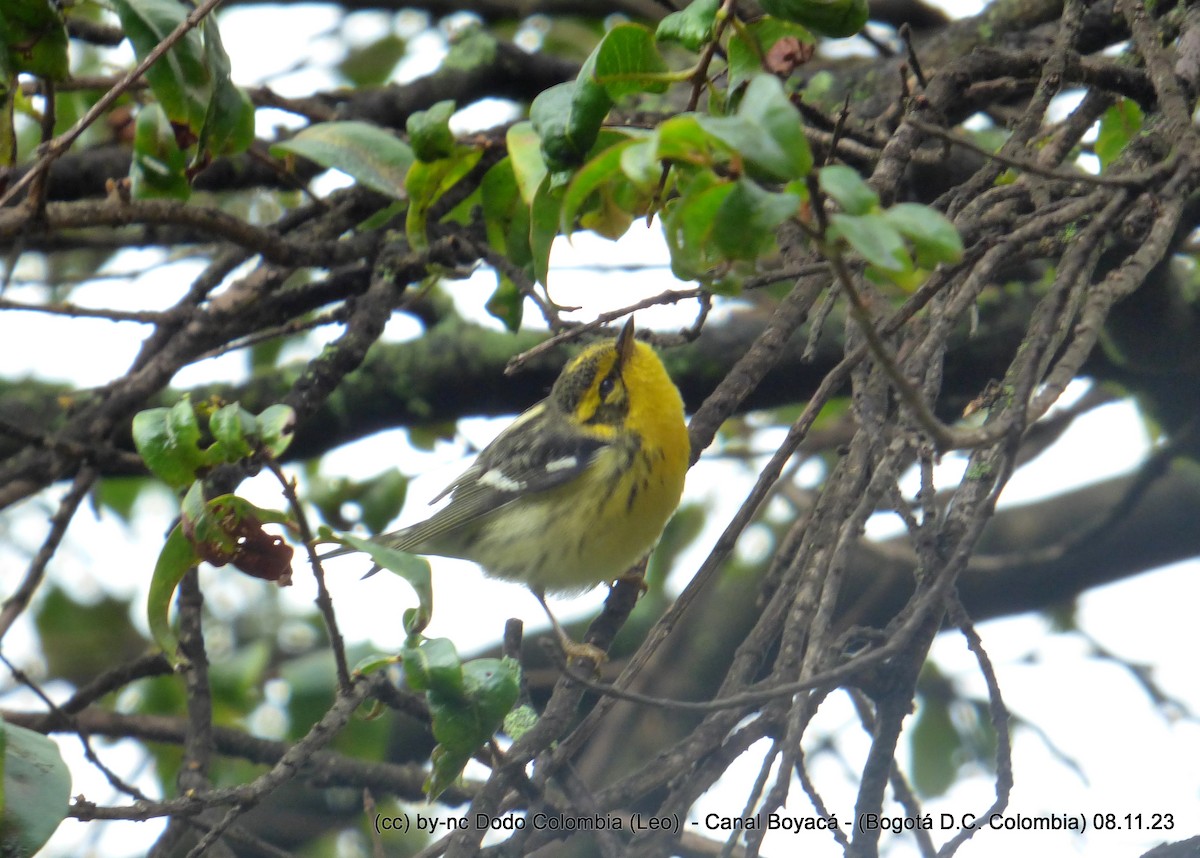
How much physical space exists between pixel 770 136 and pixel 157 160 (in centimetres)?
170

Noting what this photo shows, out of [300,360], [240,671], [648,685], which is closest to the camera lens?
[240,671]

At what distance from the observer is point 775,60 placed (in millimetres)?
2117

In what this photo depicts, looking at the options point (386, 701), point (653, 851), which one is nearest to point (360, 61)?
point (386, 701)

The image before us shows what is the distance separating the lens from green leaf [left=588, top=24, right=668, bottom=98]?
186 cm

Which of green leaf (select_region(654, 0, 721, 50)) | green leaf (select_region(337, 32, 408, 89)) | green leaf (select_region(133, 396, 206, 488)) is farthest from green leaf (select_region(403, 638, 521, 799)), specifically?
green leaf (select_region(337, 32, 408, 89))

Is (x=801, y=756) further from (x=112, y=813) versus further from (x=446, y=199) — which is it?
(x=446, y=199)

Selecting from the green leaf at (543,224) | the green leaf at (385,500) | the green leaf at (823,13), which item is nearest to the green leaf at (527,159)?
the green leaf at (543,224)

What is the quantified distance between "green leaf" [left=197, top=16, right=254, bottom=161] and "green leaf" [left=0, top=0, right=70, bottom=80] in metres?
0.29

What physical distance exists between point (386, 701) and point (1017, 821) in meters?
1.32

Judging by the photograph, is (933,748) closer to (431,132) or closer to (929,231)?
(431,132)

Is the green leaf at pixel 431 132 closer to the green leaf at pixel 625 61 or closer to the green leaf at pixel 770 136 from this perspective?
the green leaf at pixel 625 61

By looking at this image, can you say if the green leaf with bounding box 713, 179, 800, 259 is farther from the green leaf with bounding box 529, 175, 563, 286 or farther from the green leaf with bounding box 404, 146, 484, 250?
the green leaf with bounding box 404, 146, 484, 250

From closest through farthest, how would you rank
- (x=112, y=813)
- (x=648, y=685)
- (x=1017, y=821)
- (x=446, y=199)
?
(x=112, y=813)
(x=1017, y=821)
(x=446, y=199)
(x=648, y=685)

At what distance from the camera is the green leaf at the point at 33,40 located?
229 centimetres
